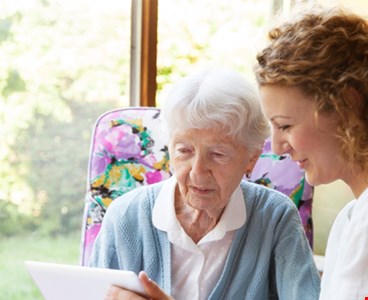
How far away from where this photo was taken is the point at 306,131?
1425 mm

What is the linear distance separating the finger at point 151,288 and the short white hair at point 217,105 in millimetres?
417

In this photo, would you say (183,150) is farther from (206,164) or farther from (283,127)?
(283,127)

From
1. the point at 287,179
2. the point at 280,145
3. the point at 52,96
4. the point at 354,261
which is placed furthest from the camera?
the point at 52,96

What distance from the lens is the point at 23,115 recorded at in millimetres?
2545

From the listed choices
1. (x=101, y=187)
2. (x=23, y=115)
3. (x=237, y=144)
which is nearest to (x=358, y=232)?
(x=237, y=144)

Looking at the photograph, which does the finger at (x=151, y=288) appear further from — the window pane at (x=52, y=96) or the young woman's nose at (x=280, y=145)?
the window pane at (x=52, y=96)

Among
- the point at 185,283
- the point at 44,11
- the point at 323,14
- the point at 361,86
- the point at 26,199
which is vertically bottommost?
the point at 185,283

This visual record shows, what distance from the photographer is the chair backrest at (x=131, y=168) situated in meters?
2.18

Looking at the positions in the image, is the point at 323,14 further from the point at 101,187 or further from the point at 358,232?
the point at 101,187

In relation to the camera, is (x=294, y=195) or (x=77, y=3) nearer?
(x=294, y=195)

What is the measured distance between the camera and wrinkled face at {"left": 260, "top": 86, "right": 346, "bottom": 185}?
1412 millimetres

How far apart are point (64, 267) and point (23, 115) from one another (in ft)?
3.51

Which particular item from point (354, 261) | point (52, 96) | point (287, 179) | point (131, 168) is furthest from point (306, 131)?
point (52, 96)

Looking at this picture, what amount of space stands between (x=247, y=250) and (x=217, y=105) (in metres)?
0.38
